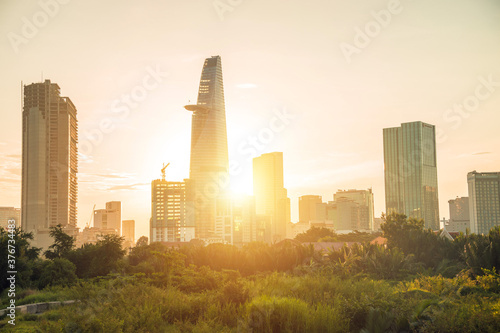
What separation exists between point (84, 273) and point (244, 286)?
62.3 feet

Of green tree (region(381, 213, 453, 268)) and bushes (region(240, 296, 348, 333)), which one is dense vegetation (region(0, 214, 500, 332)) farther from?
green tree (region(381, 213, 453, 268))

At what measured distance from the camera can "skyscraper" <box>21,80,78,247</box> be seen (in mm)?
186125

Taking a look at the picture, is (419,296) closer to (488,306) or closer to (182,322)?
(488,306)

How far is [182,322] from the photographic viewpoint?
13.4 m

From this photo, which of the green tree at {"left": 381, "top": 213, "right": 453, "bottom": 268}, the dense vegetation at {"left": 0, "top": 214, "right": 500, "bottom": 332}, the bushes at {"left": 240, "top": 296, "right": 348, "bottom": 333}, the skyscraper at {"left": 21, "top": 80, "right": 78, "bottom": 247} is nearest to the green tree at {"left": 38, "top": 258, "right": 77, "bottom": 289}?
the dense vegetation at {"left": 0, "top": 214, "right": 500, "bottom": 332}

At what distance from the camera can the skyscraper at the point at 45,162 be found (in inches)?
7328

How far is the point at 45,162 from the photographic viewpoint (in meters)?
190

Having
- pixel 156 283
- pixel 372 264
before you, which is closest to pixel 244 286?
pixel 156 283

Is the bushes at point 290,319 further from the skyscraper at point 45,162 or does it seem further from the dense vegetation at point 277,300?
the skyscraper at point 45,162

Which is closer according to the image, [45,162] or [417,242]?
[417,242]

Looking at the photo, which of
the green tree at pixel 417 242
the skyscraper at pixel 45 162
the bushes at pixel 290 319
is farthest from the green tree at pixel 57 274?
the skyscraper at pixel 45 162

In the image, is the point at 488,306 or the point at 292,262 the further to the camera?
the point at 292,262

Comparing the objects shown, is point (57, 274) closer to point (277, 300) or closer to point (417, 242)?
point (277, 300)

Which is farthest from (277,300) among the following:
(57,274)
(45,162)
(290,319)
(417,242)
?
(45,162)
